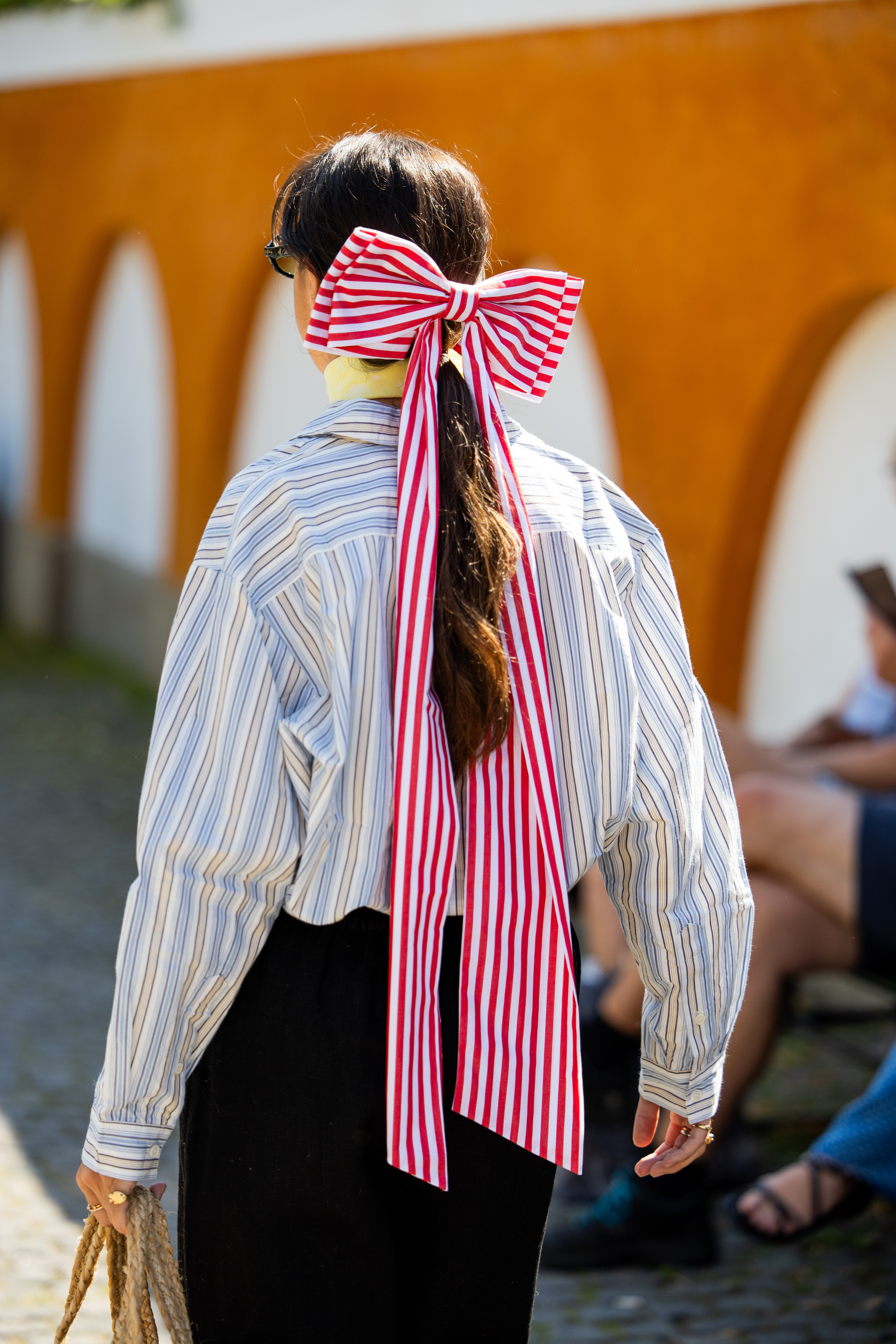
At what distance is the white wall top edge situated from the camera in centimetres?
564

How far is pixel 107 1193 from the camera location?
1.57m

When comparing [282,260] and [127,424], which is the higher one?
[282,260]

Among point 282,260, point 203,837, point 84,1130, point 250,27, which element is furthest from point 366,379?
point 250,27

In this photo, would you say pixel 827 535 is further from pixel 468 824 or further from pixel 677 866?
pixel 468 824

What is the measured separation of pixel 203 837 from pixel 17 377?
36.2 feet

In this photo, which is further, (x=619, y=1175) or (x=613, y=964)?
(x=613, y=964)

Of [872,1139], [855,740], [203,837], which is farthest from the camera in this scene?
[855,740]

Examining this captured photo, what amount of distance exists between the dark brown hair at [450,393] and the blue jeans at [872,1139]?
5.38ft

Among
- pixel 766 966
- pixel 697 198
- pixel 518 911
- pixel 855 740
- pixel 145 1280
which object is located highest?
pixel 697 198

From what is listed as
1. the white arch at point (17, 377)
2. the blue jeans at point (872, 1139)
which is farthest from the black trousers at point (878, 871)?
the white arch at point (17, 377)

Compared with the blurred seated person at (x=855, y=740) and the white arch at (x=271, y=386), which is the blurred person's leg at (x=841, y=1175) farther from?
the white arch at (x=271, y=386)

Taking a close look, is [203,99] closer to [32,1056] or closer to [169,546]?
[169,546]

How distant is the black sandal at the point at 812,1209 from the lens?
9.43ft

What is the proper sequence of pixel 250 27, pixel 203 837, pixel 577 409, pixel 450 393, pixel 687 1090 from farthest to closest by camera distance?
pixel 250 27
pixel 577 409
pixel 687 1090
pixel 450 393
pixel 203 837
